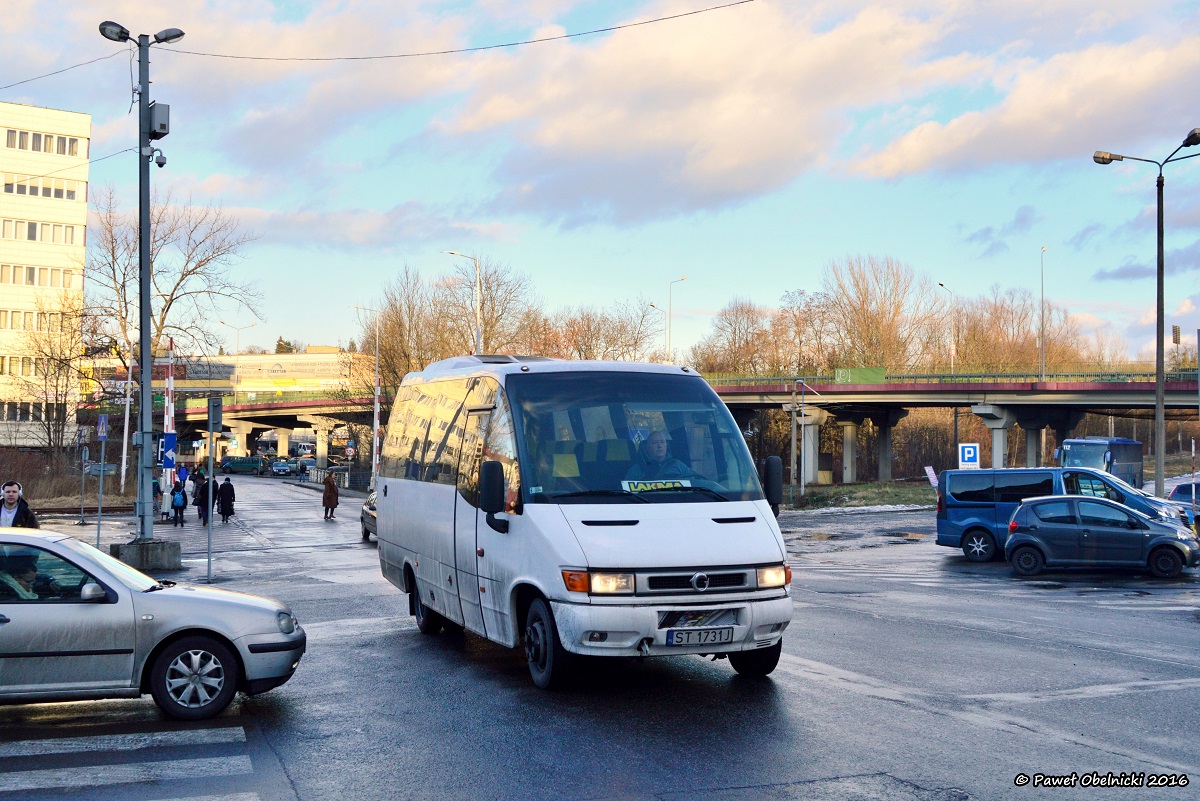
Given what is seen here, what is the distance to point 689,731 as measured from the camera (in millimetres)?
7543

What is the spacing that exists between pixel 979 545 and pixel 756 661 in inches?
697

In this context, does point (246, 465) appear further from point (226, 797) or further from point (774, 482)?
point (226, 797)

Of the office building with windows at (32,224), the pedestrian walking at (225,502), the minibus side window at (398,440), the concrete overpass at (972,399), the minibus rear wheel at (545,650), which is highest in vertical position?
the office building with windows at (32,224)

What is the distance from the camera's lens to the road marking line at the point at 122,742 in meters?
7.14

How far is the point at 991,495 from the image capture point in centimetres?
2581

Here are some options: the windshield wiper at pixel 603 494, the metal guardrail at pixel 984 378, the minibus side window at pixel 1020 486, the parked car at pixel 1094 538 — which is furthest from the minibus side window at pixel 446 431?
the metal guardrail at pixel 984 378

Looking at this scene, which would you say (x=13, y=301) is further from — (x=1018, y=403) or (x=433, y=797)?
(x=433, y=797)

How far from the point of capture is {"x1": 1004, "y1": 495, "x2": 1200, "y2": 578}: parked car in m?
20.5

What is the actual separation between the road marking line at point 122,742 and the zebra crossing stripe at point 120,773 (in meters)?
0.46

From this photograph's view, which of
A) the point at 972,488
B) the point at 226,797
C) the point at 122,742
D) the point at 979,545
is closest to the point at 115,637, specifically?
the point at 122,742

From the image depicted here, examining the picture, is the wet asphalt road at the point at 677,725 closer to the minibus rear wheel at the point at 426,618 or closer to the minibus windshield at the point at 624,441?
the minibus rear wheel at the point at 426,618

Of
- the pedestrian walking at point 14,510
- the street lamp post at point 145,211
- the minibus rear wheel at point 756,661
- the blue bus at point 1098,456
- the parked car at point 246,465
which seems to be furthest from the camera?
the parked car at point 246,465

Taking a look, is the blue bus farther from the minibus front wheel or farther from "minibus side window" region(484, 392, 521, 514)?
"minibus side window" region(484, 392, 521, 514)

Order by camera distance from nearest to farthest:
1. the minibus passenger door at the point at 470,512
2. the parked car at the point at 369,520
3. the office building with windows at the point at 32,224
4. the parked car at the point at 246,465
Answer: the minibus passenger door at the point at 470,512 < the parked car at the point at 369,520 < the office building with windows at the point at 32,224 < the parked car at the point at 246,465
